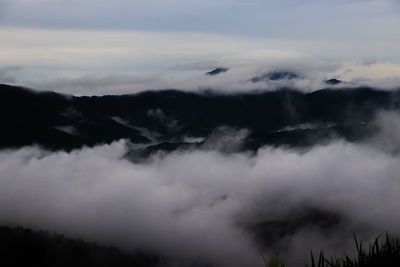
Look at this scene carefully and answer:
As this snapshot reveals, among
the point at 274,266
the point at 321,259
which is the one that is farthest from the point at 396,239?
the point at 274,266

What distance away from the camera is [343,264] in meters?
8.55

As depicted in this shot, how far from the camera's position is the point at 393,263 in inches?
334

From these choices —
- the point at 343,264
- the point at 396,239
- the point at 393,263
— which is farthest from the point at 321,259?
the point at 396,239

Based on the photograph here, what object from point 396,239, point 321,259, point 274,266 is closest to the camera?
point 274,266

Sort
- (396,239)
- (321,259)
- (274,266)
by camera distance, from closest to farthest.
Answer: (274,266) < (321,259) < (396,239)

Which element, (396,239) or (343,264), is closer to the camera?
(343,264)

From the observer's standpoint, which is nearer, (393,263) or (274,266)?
(274,266)

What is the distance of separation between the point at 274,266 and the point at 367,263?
2079 mm

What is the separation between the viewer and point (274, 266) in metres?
7.28

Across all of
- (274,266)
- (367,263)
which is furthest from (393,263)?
(274,266)

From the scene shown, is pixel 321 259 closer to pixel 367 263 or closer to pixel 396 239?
pixel 367 263

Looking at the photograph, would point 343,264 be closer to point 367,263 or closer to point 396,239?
point 367,263

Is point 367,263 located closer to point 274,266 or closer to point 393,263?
point 393,263

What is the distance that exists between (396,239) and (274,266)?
129 inches
